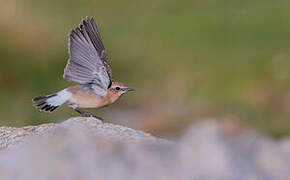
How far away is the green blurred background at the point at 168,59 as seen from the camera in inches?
524

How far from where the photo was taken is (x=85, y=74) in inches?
280

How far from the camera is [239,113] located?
1328 cm

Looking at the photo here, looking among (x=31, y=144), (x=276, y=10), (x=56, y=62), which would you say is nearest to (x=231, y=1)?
(x=276, y=10)

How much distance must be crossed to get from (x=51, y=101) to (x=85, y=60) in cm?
43

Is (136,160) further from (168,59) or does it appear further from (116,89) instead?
(168,59)

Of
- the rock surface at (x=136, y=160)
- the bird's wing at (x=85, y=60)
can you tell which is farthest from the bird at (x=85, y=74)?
the rock surface at (x=136, y=160)

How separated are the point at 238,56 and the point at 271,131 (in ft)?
9.37

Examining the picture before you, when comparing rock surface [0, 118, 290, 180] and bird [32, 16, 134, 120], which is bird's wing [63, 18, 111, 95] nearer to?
bird [32, 16, 134, 120]

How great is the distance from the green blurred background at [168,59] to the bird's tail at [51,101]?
4565 millimetres

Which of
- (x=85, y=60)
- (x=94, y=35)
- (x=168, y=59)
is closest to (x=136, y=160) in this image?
(x=85, y=60)

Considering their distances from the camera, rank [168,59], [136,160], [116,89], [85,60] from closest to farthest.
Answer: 1. [136,160]
2. [85,60]
3. [116,89]
4. [168,59]

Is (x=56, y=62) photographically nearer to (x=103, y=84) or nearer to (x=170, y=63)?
(x=170, y=63)

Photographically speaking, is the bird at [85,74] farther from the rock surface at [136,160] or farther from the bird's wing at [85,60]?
the rock surface at [136,160]

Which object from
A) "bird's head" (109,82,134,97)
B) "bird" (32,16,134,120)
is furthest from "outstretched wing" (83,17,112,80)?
"bird's head" (109,82,134,97)
